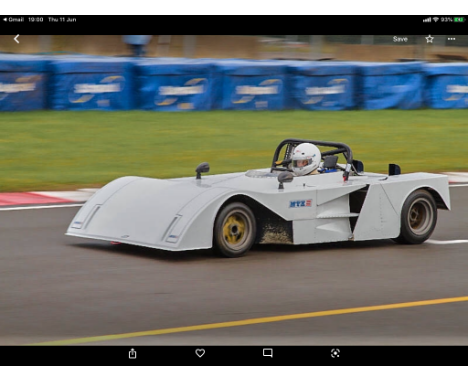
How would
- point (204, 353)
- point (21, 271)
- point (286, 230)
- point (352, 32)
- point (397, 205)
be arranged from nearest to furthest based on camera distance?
point (204, 353) < point (352, 32) < point (21, 271) < point (286, 230) < point (397, 205)

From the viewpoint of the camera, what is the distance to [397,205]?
10484 mm

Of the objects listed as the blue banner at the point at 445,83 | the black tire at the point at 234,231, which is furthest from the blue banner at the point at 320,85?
the black tire at the point at 234,231

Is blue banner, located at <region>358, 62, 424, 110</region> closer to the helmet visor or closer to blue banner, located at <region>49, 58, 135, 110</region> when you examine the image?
blue banner, located at <region>49, 58, 135, 110</region>

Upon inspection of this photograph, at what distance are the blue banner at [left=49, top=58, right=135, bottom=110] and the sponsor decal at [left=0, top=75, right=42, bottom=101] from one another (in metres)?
0.40

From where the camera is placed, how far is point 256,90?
76.3 feet

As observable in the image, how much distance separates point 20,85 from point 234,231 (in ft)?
42.5

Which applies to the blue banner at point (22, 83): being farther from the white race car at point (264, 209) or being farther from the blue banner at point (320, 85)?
the white race car at point (264, 209)

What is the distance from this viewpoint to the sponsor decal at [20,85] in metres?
21.0

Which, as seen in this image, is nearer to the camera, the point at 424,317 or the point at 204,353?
the point at 204,353

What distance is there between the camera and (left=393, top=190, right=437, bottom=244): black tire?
10.6 metres

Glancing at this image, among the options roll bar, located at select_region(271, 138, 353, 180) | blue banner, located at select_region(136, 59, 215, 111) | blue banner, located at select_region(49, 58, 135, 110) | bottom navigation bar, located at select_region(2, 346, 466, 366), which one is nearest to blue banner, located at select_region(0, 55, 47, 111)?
blue banner, located at select_region(49, 58, 135, 110)

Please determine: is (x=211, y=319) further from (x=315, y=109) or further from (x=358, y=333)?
(x=315, y=109)

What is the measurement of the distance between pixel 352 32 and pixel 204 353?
273cm

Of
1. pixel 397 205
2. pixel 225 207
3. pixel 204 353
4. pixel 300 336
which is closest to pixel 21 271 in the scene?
pixel 225 207
